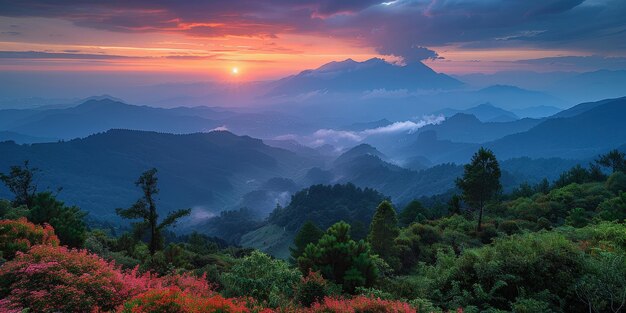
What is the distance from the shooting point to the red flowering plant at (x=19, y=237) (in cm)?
1828

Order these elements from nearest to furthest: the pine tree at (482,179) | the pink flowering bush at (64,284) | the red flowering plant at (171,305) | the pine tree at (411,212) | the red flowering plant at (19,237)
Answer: the red flowering plant at (171,305) → the pink flowering bush at (64,284) → the red flowering plant at (19,237) → the pine tree at (482,179) → the pine tree at (411,212)

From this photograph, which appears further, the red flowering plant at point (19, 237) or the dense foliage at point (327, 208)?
the dense foliage at point (327, 208)

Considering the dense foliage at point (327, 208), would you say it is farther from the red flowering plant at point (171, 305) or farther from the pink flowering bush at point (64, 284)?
the red flowering plant at point (171, 305)

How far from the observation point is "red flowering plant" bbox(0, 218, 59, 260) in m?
18.3

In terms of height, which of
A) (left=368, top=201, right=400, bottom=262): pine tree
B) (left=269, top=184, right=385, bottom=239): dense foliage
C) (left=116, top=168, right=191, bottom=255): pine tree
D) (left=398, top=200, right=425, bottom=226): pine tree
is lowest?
(left=269, top=184, right=385, bottom=239): dense foliage

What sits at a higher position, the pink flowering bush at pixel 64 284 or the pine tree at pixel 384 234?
the pink flowering bush at pixel 64 284

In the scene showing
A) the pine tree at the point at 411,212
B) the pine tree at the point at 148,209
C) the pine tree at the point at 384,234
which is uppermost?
the pine tree at the point at 148,209

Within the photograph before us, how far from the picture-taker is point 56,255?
639 inches

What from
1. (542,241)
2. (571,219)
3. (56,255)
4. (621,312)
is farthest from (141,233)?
(571,219)

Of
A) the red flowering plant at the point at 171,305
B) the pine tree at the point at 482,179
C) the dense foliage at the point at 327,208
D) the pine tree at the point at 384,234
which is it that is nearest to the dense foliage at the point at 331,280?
the red flowering plant at the point at 171,305

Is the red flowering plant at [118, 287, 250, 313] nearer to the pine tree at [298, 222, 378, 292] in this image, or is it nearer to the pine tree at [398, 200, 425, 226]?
the pine tree at [298, 222, 378, 292]

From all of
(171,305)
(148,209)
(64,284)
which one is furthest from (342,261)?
(148,209)

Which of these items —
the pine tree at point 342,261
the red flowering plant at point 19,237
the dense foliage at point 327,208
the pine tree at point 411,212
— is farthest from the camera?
the dense foliage at point 327,208

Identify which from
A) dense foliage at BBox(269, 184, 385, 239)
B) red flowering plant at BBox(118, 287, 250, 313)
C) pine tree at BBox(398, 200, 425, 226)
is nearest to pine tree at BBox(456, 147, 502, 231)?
red flowering plant at BBox(118, 287, 250, 313)
